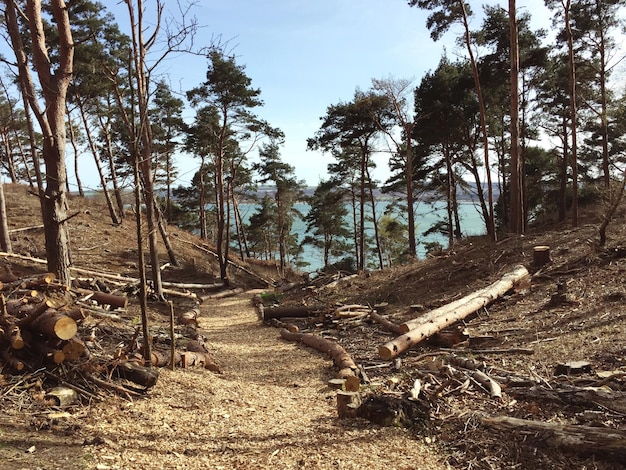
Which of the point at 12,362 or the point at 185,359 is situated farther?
the point at 185,359

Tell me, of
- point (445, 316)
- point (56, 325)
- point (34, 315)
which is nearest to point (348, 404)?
point (56, 325)

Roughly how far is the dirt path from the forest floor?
0.06 feet

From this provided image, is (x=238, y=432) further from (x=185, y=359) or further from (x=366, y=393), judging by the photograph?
(x=185, y=359)

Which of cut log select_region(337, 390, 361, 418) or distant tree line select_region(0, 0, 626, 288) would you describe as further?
distant tree line select_region(0, 0, 626, 288)

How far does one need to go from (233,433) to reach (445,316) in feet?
16.5

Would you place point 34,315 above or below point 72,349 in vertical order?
above

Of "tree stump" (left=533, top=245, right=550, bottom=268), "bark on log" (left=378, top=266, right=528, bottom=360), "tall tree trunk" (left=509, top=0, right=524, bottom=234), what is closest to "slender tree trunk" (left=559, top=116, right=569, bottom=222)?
"tall tree trunk" (left=509, top=0, right=524, bottom=234)

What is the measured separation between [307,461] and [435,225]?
27.5 metres

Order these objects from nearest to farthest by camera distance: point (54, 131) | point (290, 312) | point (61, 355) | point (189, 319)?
point (61, 355) < point (54, 131) < point (189, 319) < point (290, 312)

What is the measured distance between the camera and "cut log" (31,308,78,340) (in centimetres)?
463

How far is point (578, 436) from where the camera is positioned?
12.1ft

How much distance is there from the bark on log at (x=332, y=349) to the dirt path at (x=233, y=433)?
0.50 m

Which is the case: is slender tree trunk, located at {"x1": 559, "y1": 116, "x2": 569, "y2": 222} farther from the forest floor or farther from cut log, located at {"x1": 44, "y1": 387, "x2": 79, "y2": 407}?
cut log, located at {"x1": 44, "y1": 387, "x2": 79, "y2": 407}

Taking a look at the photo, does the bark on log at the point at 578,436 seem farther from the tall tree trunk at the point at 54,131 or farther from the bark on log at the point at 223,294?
the bark on log at the point at 223,294
